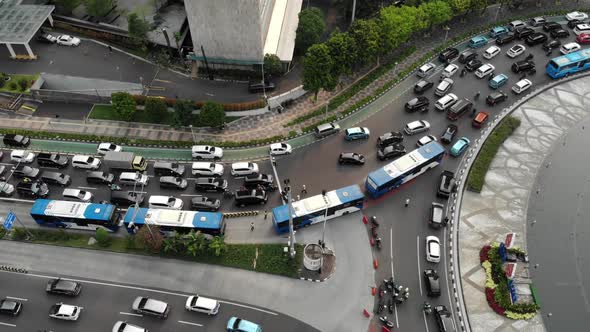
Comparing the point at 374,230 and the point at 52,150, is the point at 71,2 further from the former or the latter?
the point at 374,230

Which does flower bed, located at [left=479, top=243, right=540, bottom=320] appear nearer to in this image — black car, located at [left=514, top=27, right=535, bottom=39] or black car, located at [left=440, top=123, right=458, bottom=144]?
black car, located at [left=440, top=123, right=458, bottom=144]

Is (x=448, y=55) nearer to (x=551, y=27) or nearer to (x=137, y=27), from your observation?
(x=551, y=27)

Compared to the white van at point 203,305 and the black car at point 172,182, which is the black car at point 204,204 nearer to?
the black car at point 172,182

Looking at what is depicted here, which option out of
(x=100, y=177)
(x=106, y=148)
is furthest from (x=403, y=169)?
(x=106, y=148)

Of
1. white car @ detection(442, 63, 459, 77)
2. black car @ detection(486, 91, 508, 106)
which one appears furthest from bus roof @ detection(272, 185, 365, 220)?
white car @ detection(442, 63, 459, 77)

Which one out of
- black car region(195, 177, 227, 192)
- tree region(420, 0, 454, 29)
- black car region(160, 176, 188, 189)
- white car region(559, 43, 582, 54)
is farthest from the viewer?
tree region(420, 0, 454, 29)

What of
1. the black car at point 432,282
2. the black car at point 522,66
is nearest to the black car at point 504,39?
the black car at point 522,66
